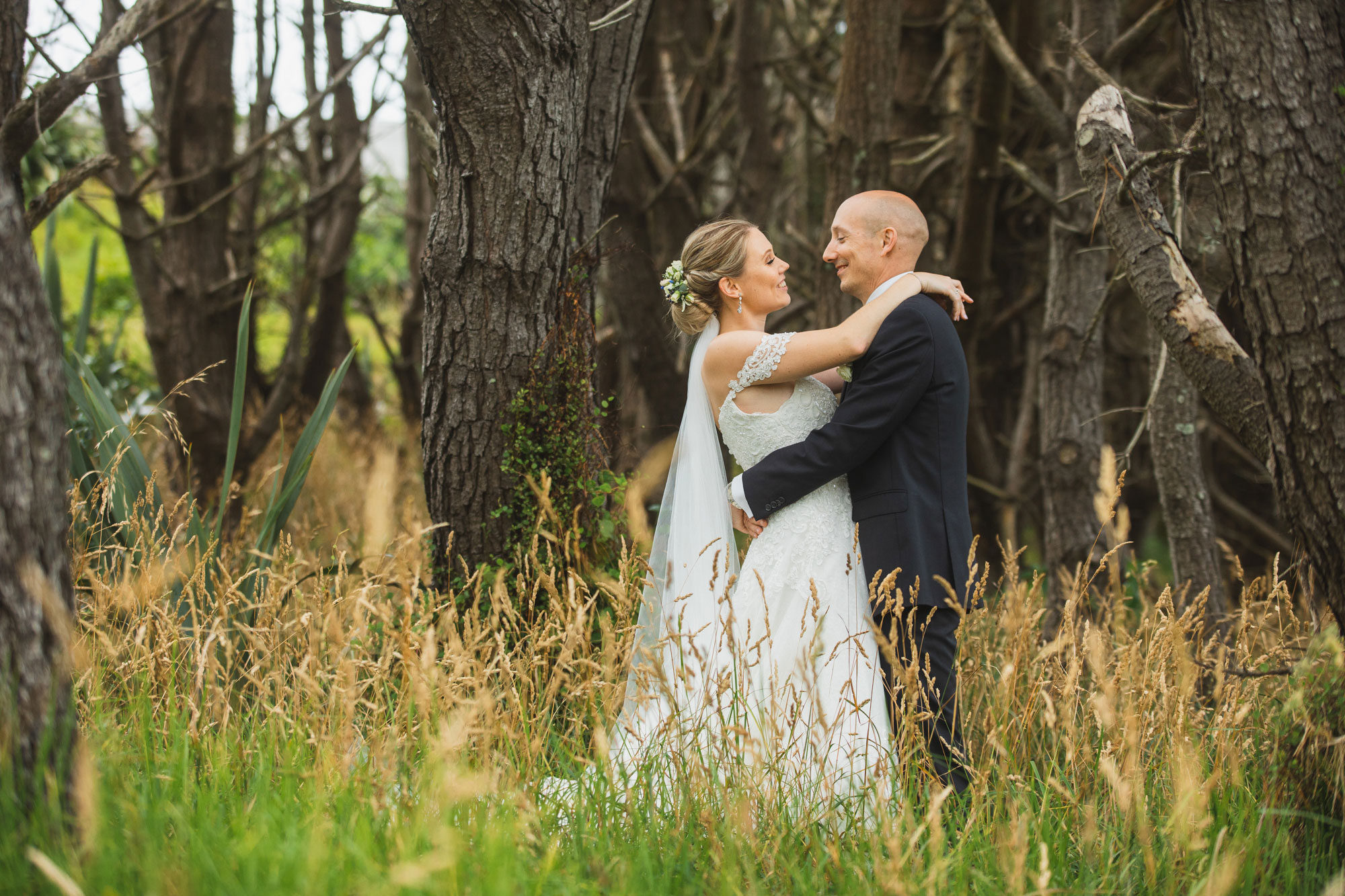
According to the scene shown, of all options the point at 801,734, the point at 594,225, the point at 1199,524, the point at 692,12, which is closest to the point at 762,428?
the point at 801,734

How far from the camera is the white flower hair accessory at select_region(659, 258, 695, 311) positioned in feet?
10.4

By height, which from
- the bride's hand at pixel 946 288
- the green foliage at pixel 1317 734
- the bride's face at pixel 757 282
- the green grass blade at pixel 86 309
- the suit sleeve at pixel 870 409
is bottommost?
the green foliage at pixel 1317 734

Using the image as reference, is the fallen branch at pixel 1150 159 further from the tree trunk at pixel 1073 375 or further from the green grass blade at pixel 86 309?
the green grass blade at pixel 86 309

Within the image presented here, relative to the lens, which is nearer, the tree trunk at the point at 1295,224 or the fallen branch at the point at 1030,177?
the tree trunk at the point at 1295,224

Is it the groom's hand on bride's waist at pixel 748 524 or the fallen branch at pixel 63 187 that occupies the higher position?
the fallen branch at pixel 63 187

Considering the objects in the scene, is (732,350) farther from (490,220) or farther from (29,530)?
(29,530)

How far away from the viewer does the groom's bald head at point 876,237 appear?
3057 millimetres

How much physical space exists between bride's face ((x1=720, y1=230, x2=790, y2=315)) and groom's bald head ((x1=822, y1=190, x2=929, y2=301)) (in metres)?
0.18

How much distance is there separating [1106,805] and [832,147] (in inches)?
141

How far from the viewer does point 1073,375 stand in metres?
5.05

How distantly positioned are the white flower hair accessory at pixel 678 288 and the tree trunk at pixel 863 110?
5.86 feet

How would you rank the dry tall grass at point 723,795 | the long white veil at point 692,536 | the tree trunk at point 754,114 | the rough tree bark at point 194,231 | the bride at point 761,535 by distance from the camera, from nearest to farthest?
the dry tall grass at point 723,795 → the bride at point 761,535 → the long white veil at point 692,536 → the rough tree bark at point 194,231 → the tree trunk at point 754,114

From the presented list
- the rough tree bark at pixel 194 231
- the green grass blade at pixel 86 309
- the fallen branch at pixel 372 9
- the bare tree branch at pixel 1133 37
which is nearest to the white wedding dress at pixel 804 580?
the fallen branch at pixel 372 9

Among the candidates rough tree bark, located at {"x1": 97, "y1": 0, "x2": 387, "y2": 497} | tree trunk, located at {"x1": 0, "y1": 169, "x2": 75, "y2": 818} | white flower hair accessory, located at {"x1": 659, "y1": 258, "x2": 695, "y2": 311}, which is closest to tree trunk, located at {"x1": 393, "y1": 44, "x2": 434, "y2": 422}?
rough tree bark, located at {"x1": 97, "y1": 0, "x2": 387, "y2": 497}
